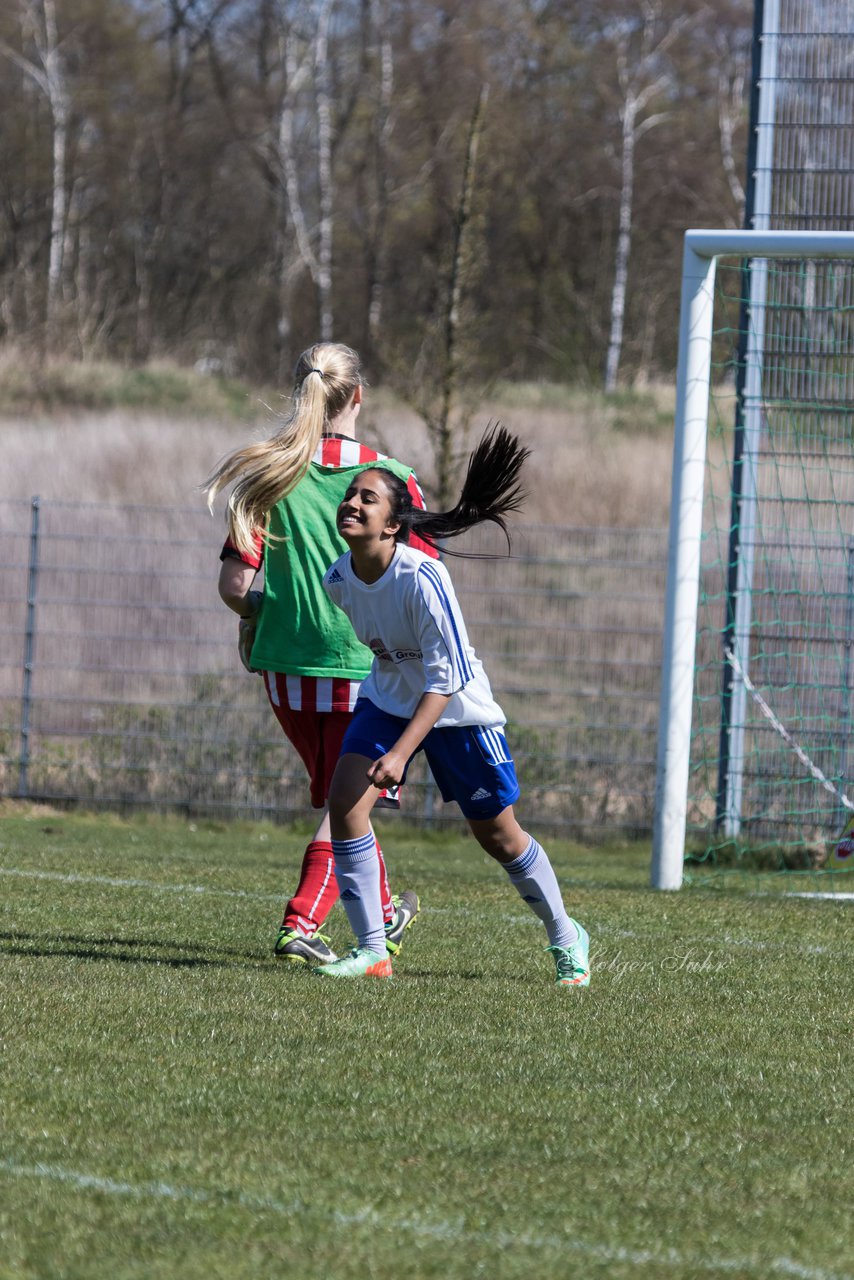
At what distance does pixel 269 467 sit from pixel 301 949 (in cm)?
151

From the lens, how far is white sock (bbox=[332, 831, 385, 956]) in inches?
200

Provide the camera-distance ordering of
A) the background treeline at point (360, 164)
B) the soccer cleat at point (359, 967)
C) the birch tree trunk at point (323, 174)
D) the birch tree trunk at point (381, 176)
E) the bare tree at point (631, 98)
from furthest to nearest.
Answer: the background treeline at point (360, 164) < the birch tree trunk at point (381, 176) < the bare tree at point (631, 98) < the birch tree trunk at point (323, 174) < the soccer cleat at point (359, 967)

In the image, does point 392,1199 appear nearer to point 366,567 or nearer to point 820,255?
point 366,567

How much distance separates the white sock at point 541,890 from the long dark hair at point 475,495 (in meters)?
0.99

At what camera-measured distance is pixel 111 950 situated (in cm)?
557

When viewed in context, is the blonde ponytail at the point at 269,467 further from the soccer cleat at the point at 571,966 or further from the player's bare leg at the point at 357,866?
the soccer cleat at the point at 571,966

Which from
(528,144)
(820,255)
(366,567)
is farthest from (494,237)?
(366,567)

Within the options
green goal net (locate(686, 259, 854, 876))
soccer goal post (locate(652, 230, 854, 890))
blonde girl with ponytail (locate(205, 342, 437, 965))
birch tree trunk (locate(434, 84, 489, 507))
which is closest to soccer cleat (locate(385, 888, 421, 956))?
blonde girl with ponytail (locate(205, 342, 437, 965))

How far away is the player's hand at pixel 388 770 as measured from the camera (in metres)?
4.68

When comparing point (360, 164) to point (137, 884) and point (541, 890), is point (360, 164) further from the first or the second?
point (541, 890)

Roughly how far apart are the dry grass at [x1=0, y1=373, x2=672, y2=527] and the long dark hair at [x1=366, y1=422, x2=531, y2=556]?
38.5ft

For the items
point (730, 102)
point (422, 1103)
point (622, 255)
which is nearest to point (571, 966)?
point (422, 1103)

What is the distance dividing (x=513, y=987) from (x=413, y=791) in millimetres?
6673

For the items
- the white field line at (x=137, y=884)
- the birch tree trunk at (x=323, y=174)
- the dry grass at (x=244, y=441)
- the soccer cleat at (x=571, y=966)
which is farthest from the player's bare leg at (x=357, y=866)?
the birch tree trunk at (x=323, y=174)
